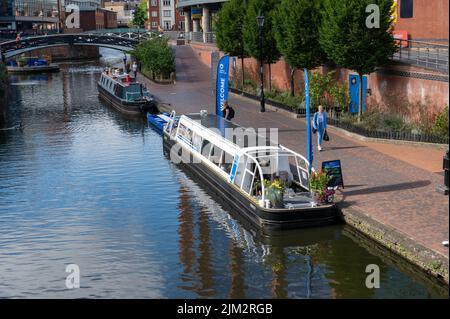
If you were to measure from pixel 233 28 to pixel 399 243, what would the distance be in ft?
108

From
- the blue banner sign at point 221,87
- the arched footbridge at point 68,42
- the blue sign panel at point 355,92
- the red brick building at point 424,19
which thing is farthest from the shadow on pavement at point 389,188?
the arched footbridge at point 68,42

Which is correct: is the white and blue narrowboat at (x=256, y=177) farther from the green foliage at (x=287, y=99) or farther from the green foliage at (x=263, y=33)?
the green foliage at (x=263, y=33)

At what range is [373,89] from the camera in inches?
1254

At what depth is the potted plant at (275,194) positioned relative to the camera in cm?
1800

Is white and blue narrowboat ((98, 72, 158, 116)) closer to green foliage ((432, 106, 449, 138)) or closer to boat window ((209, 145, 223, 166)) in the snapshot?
boat window ((209, 145, 223, 166))

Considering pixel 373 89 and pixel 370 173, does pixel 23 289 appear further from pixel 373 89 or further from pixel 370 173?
pixel 373 89

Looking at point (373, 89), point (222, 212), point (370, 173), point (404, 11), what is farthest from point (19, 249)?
point (404, 11)

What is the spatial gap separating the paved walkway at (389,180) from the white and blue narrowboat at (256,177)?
140cm

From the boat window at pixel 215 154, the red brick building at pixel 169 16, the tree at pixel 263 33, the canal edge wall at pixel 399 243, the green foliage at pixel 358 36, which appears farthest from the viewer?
the red brick building at pixel 169 16

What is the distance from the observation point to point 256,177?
64.8 ft

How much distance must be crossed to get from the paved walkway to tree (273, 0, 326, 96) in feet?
10.6

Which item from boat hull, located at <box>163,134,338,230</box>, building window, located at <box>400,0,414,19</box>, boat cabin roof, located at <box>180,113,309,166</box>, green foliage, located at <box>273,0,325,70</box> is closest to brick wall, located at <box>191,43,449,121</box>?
green foliage, located at <box>273,0,325,70</box>

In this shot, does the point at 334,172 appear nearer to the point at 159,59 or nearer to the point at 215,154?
the point at 215,154

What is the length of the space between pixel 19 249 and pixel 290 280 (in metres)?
7.67
